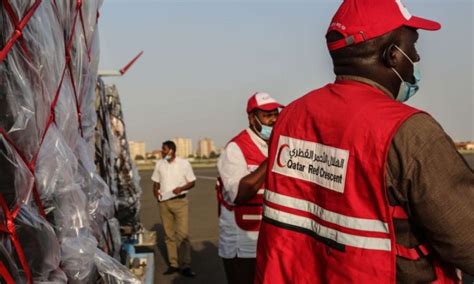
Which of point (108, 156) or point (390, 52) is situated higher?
point (390, 52)

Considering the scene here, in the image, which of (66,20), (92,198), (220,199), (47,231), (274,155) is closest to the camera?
→ (47,231)

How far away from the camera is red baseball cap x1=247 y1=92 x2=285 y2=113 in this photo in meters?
→ 3.92

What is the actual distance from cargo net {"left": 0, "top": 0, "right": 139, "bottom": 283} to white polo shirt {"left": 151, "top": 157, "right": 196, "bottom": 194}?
545cm

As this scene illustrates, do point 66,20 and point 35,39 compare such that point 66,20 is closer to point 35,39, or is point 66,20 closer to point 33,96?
point 35,39

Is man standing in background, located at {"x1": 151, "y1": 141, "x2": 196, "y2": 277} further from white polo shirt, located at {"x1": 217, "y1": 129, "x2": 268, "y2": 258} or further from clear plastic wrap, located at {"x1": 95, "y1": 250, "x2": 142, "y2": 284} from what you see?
clear plastic wrap, located at {"x1": 95, "y1": 250, "x2": 142, "y2": 284}

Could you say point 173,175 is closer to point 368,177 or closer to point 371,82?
point 371,82

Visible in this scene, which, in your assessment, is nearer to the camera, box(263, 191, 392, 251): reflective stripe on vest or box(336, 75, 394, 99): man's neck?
box(263, 191, 392, 251): reflective stripe on vest

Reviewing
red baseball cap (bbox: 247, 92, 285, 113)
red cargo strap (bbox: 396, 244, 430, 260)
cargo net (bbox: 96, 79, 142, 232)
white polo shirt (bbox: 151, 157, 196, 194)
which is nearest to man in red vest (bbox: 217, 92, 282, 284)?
red baseball cap (bbox: 247, 92, 285, 113)

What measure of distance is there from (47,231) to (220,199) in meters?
2.48

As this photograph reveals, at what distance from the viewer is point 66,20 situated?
2.19 metres

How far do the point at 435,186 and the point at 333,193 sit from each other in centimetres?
31

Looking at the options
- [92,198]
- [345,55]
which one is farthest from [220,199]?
[345,55]

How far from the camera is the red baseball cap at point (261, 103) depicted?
3916 millimetres

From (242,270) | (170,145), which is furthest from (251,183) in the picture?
(170,145)
